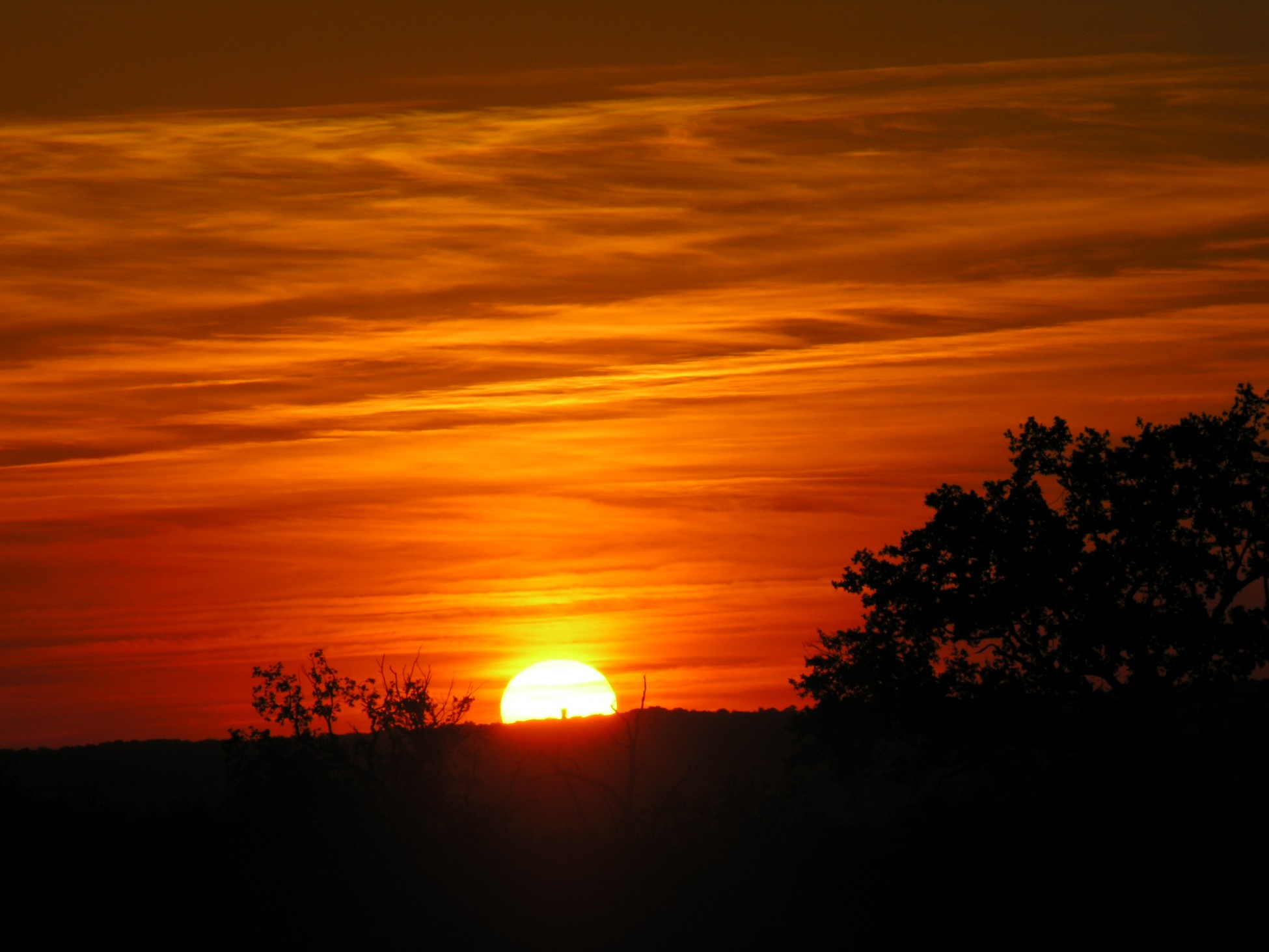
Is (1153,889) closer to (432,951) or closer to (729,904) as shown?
(729,904)

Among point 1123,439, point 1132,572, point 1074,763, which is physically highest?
point 1123,439

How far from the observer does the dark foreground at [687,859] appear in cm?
2903

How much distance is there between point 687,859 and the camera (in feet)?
120

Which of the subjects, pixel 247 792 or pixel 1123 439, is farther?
pixel 247 792

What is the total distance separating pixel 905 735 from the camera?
32.8 m

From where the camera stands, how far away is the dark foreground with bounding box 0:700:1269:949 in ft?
95.2

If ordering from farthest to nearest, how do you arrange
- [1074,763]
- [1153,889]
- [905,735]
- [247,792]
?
[247,792]
[905,735]
[1074,763]
[1153,889]

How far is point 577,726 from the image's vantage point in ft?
377

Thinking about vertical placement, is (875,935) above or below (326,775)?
below

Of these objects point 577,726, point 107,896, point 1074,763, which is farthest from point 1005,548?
point 577,726

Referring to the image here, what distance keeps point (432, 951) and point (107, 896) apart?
278 inches

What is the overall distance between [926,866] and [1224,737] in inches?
284


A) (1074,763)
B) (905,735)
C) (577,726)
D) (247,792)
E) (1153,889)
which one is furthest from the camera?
(577,726)

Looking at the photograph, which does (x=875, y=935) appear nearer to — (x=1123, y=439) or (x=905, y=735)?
(x=905, y=735)
